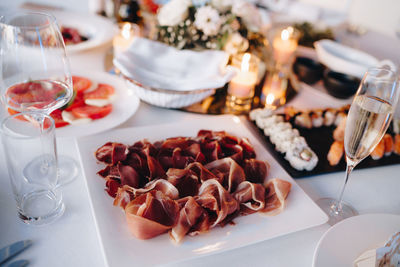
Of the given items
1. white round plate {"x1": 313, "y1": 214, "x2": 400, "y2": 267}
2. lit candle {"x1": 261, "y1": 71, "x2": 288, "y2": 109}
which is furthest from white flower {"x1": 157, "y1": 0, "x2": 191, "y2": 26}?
white round plate {"x1": 313, "y1": 214, "x2": 400, "y2": 267}

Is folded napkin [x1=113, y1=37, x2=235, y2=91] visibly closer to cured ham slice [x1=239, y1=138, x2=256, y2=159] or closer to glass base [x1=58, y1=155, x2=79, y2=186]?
cured ham slice [x1=239, y1=138, x2=256, y2=159]

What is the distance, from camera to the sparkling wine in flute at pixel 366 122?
868 mm

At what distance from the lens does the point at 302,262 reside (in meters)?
0.85

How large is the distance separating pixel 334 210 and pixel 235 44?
91 centimetres

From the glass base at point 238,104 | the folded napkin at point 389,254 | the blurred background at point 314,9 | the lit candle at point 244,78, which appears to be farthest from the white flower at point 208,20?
the folded napkin at point 389,254

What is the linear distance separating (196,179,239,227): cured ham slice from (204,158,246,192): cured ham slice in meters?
0.07

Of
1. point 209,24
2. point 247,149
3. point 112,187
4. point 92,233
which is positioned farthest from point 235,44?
point 92,233

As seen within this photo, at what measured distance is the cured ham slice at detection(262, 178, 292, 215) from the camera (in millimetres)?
917

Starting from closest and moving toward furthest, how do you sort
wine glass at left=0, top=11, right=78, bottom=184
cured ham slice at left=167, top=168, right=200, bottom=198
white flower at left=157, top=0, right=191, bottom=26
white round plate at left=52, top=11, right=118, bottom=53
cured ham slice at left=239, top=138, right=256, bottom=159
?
wine glass at left=0, top=11, right=78, bottom=184, cured ham slice at left=167, top=168, right=200, bottom=198, cured ham slice at left=239, top=138, right=256, bottom=159, white flower at left=157, top=0, right=191, bottom=26, white round plate at left=52, top=11, right=118, bottom=53

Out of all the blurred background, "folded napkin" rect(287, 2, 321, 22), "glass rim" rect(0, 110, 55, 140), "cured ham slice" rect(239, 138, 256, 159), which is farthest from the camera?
"folded napkin" rect(287, 2, 321, 22)

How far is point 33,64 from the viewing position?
0.89 meters

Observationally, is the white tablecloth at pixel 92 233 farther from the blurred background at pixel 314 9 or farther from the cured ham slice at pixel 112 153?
the blurred background at pixel 314 9

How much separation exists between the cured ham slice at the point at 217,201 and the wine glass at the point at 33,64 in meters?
0.45

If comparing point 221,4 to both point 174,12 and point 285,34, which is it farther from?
point 285,34
